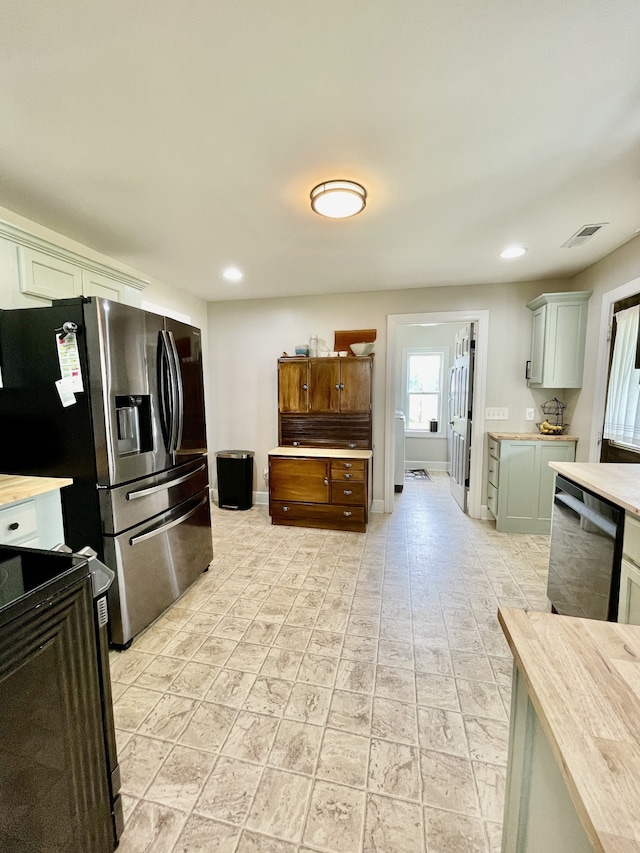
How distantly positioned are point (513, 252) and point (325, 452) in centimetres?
241

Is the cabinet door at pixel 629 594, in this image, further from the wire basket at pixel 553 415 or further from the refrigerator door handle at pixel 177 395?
the refrigerator door handle at pixel 177 395

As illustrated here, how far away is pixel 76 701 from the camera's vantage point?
3.13ft

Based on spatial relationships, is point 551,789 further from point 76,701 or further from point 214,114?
point 214,114

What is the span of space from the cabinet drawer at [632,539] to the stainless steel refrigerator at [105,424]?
2.38 metres

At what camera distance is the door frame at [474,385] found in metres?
3.79

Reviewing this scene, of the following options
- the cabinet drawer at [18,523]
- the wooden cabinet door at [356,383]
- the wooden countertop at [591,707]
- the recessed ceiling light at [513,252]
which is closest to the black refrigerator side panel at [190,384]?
the cabinet drawer at [18,523]

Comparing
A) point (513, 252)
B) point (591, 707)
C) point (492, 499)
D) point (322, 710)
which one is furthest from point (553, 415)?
point (591, 707)

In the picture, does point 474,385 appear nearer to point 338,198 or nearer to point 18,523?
point 338,198

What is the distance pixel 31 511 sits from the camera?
1620 mm

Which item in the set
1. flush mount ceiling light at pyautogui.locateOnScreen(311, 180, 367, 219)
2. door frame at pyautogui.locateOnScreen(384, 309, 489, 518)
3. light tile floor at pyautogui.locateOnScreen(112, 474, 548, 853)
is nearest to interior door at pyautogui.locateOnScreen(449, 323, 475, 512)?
door frame at pyautogui.locateOnScreen(384, 309, 489, 518)

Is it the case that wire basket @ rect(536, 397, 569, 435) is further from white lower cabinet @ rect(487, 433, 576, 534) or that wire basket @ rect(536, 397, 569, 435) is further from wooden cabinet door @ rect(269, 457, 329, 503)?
wooden cabinet door @ rect(269, 457, 329, 503)

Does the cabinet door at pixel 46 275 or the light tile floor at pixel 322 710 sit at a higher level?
the cabinet door at pixel 46 275

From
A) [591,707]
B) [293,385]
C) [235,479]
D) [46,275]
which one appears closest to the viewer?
[591,707]

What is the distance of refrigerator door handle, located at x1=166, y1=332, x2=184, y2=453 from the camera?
222 centimetres
